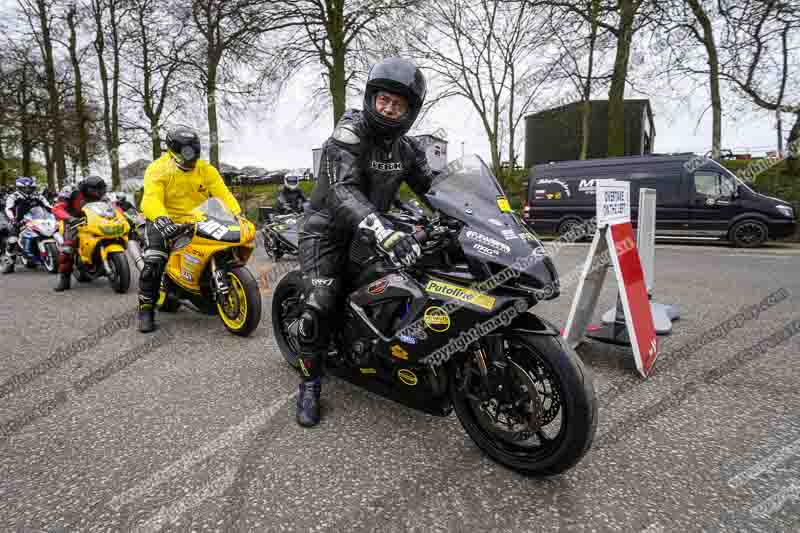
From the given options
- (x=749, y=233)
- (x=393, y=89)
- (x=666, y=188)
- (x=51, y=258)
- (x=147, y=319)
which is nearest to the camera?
(x=393, y=89)

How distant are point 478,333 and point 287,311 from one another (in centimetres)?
175

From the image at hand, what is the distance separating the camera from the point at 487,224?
2121 millimetres

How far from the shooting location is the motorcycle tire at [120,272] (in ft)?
20.9

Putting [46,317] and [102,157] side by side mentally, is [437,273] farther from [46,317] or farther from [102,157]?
[102,157]

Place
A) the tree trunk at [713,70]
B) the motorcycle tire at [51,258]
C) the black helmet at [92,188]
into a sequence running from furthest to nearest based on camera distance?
the tree trunk at [713,70] → the motorcycle tire at [51,258] → the black helmet at [92,188]

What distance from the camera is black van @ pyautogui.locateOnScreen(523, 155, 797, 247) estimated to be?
11.0 m

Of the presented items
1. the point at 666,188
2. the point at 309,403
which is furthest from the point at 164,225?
the point at 666,188

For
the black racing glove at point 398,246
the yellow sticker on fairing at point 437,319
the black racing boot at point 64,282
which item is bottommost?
the black racing boot at point 64,282

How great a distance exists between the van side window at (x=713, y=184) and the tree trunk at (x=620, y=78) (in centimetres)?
352

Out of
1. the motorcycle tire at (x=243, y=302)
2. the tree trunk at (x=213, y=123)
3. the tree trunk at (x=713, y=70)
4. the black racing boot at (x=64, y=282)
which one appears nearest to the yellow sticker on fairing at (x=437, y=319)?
the motorcycle tire at (x=243, y=302)

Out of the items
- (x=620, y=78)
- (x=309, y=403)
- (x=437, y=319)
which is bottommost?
(x=309, y=403)

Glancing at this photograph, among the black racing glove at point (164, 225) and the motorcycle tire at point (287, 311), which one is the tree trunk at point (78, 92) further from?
the motorcycle tire at point (287, 311)

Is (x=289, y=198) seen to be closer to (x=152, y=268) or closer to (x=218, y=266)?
(x=152, y=268)

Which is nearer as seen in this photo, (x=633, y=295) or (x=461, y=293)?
(x=461, y=293)
